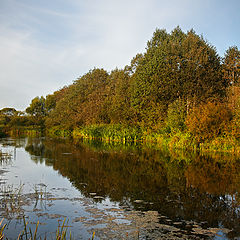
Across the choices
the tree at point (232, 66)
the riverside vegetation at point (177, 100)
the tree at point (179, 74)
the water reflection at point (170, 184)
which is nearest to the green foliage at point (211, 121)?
the riverside vegetation at point (177, 100)

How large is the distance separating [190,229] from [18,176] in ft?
27.9

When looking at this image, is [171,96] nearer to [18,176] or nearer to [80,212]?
[18,176]

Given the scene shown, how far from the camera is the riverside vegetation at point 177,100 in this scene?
2048 centimetres

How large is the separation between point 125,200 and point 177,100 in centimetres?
1884

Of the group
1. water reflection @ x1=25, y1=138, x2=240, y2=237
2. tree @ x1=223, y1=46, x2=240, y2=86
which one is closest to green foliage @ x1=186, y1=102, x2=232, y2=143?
water reflection @ x1=25, y1=138, x2=240, y2=237

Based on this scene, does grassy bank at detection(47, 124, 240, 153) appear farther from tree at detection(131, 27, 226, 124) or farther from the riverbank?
tree at detection(131, 27, 226, 124)

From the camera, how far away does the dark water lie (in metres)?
5.75

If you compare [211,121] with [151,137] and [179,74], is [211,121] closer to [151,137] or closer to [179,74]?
[179,74]

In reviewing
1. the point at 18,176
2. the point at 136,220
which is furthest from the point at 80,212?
the point at 18,176

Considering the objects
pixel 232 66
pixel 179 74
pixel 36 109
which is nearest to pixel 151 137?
pixel 179 74

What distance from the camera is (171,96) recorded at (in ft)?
94.8

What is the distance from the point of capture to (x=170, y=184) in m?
10.4

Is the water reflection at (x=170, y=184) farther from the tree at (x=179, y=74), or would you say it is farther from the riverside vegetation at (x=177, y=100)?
the tree at (x=179, y=74)

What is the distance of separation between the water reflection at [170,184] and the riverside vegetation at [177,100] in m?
4.32
